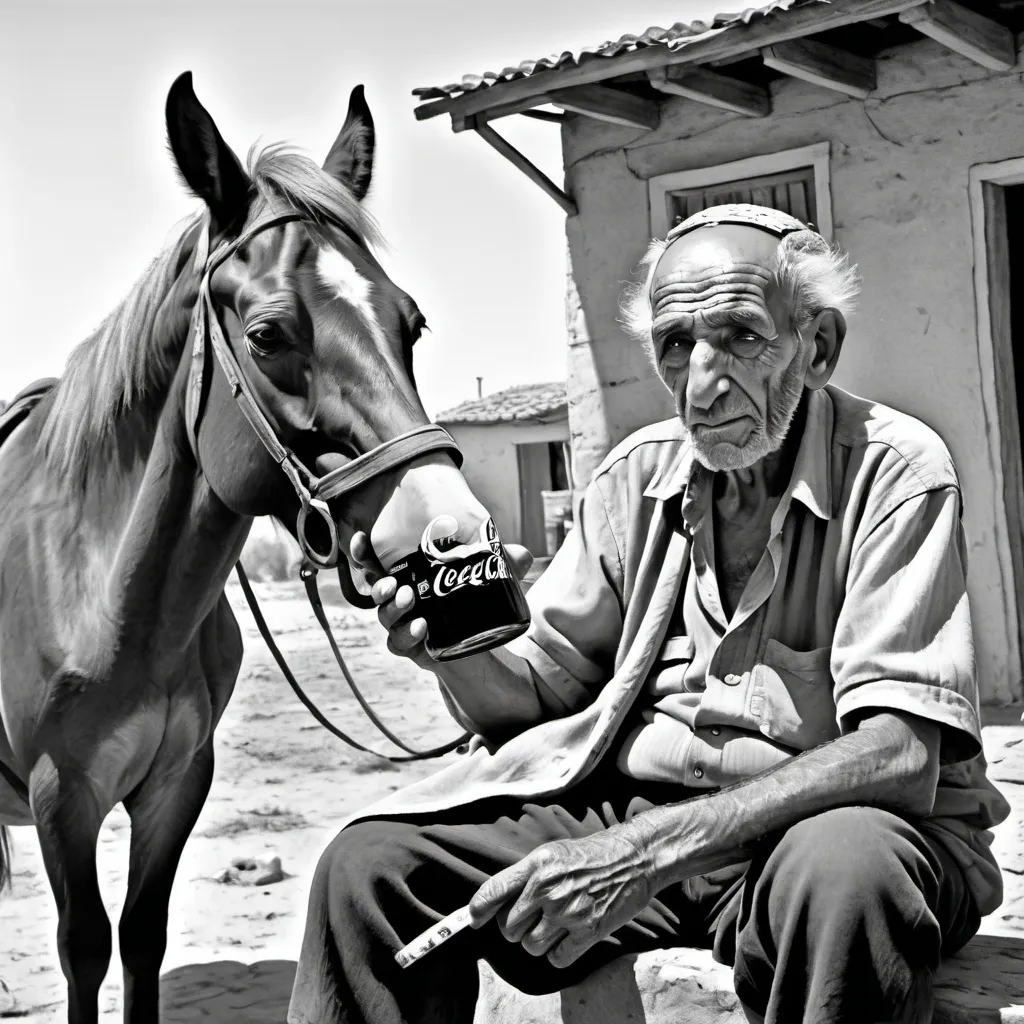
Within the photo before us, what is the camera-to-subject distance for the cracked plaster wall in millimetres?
6598

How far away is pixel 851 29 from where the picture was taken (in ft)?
21.5

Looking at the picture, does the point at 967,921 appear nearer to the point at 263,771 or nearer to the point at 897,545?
the point at 897,545

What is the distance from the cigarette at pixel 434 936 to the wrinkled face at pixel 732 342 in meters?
0.80

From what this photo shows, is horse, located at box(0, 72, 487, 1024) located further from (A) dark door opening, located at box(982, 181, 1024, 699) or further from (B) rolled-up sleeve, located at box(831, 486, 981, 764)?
(A) dark door opening, located at box(982, 181, 1024, 699)

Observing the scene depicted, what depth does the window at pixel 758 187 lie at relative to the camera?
23.2 feet

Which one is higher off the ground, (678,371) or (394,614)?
(678,371)

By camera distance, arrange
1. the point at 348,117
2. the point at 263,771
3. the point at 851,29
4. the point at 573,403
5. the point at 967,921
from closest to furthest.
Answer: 1. the point at 967,921
2. the point at 348,117
3. the point at 851,29
4. the point at 263,771
5. the point at 573,403

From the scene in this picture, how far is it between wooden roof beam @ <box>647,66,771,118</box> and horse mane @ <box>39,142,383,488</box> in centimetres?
431

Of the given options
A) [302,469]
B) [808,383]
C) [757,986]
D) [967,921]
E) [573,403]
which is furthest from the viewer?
[573,403]

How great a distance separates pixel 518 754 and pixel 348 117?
1.76m

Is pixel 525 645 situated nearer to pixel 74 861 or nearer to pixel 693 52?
pixel 74 861

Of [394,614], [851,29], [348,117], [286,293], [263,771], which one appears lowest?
[263,771]

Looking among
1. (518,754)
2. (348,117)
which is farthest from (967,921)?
(348,117)

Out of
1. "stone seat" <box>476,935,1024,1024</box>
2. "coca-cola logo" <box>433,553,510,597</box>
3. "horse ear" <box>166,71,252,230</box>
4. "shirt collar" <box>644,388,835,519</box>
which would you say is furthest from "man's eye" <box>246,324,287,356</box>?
"stone seat" <box>476,935,1024,1024</box>
